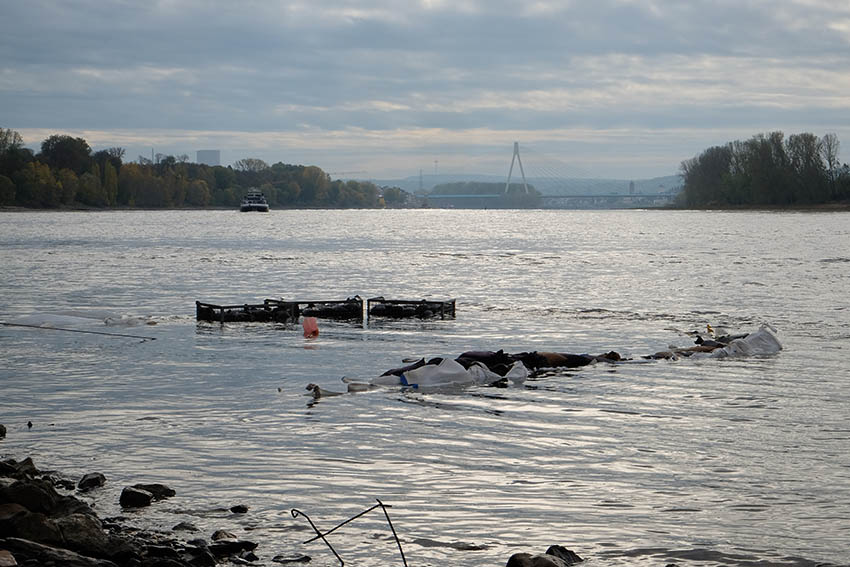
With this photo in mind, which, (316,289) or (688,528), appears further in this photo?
(316,289)

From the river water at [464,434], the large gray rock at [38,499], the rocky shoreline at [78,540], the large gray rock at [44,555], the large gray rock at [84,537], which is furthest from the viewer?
the river water at [464,434]

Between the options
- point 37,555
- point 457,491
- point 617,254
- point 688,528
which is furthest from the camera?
point 617,254

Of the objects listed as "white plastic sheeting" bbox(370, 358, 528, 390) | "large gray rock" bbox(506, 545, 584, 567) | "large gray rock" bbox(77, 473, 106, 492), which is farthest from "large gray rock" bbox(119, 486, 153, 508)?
"white plastic sheeting" bbox(370, 358, 528, 390)

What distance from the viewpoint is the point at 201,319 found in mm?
31484

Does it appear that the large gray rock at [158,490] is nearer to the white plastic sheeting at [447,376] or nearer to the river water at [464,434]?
the river water at [464,434]

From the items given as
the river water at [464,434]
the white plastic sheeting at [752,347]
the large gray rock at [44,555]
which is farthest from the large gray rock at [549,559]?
the white plastic sheeting at [752,347]

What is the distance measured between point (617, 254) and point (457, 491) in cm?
7374

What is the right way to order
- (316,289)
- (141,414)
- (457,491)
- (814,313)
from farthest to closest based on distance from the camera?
Answer: (316,289) → (814,313) → (141,414) → (457,491)

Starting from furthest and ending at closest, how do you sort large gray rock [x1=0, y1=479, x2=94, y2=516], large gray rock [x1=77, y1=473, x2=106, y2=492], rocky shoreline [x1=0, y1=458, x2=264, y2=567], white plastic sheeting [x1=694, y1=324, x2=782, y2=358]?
1. white plastic sheeting [x1=694, y1=324, x2=782, y2=358]
2. large gray rock [x1=77, y1=473, x2=106, y2=492]
3. large gray rock [x1=0, y1=479, x2=94, y2=516]
4. rocky shoreline [x1=0, y1=458, x2=264, y2=567]

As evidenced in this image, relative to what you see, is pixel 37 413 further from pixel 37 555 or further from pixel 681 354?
pixel 681 354

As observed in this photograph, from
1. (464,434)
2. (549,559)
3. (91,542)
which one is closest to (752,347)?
(464,434)

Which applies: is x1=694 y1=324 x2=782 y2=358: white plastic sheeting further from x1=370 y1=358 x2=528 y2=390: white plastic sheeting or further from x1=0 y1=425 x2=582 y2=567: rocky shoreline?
x1=0 y1=425 x2=582 y2=567: rocky shoreline

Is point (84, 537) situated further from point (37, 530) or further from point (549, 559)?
point (549, 559)

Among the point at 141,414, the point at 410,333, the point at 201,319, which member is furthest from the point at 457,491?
the point at 201,319
